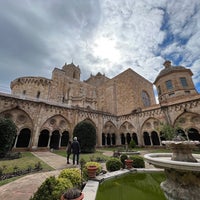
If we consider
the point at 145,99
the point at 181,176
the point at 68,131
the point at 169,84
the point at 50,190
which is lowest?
the point at 50,190

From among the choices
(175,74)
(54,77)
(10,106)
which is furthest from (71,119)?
(175,74)

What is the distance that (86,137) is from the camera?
482 inches

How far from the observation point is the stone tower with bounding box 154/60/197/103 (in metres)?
17.9

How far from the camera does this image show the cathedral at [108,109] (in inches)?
508

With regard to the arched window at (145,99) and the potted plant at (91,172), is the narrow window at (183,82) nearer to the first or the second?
the arched window at (145,99)

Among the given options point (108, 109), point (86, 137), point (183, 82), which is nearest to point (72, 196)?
point (86, 137)

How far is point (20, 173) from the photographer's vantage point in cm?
487

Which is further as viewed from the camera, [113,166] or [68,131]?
[68,131]

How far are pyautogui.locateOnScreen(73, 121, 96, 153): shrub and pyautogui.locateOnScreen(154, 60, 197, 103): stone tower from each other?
43.0 feet

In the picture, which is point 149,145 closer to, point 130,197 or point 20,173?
point 130,197

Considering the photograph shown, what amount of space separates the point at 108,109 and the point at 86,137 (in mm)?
15104

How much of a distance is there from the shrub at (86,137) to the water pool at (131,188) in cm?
760

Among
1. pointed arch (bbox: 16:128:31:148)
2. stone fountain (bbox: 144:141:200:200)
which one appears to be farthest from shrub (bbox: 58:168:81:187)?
pointed arch (bbox: 16:128:31:148)

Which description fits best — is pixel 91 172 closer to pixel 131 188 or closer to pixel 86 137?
pixel 131 188
